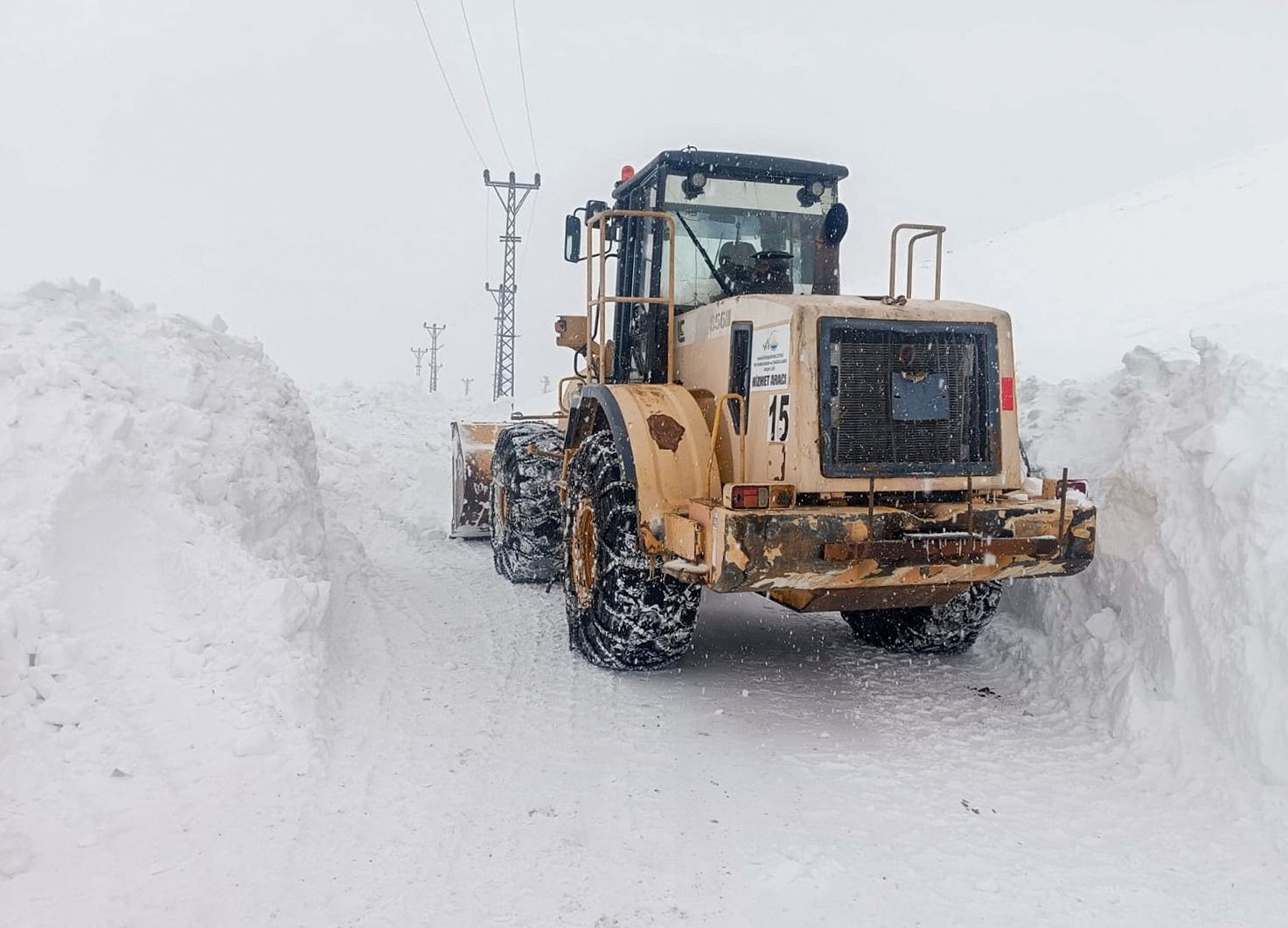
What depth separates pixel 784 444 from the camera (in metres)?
5.05

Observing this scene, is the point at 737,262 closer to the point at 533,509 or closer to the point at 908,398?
the point at 908,398

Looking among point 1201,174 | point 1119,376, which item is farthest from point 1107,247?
point 1119,376

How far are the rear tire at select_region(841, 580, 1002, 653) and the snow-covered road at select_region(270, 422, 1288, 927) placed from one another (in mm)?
117

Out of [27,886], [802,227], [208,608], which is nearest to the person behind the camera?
[27,886]

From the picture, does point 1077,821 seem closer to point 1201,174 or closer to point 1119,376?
point 1119,376

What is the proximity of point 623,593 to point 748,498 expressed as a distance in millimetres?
1117

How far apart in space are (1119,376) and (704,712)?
3.55 metres

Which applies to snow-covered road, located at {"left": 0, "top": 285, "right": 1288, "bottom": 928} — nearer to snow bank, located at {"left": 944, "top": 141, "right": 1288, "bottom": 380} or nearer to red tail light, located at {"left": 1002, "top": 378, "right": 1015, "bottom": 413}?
red tail light, located at {"left": 1002, "top": 378, "right": 1015, "bottom": 413}

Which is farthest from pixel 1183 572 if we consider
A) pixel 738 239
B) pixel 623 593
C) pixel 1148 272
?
pixel 1148 272

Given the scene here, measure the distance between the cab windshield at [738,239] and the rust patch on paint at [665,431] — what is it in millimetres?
1119

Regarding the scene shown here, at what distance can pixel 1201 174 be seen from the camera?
1264 inches

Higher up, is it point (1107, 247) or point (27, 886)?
point (1107, 247)

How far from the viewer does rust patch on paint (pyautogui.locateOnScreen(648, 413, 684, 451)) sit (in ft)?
18.0

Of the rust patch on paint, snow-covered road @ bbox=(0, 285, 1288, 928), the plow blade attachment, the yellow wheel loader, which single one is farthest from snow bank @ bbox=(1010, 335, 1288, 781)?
the plow blade attachment
